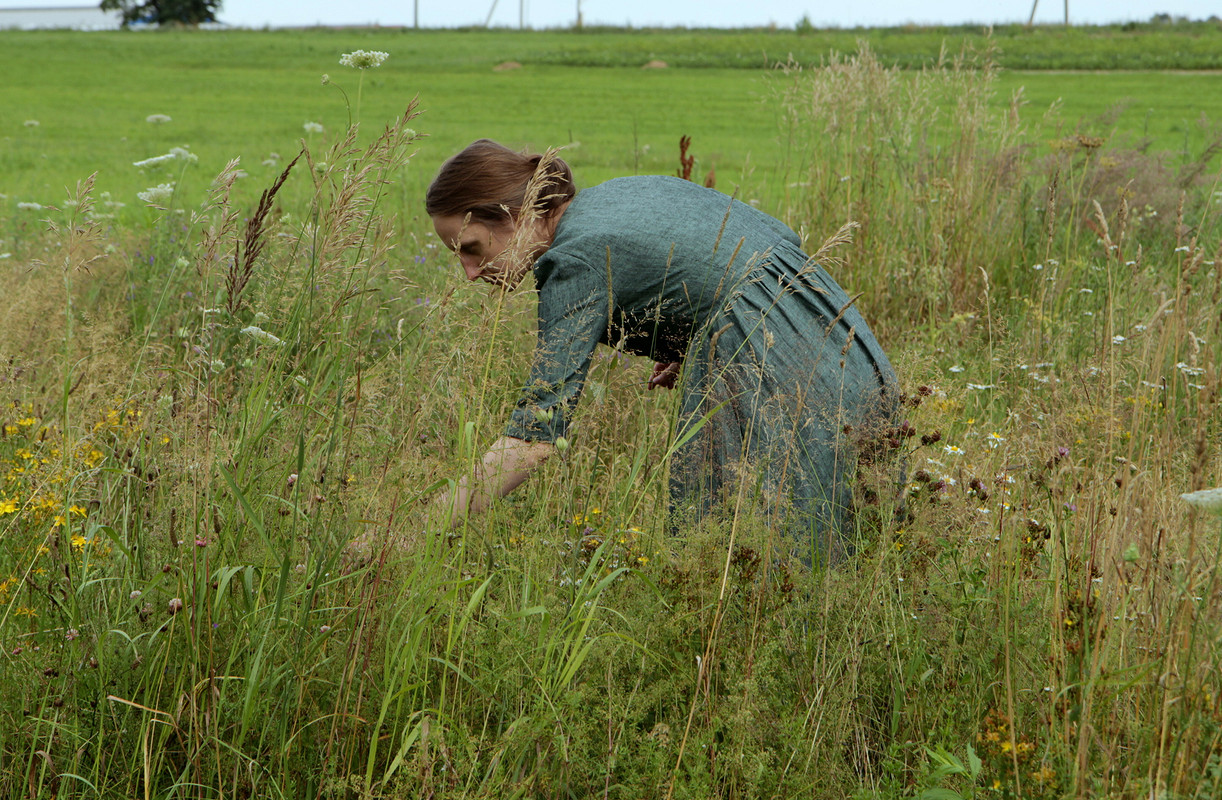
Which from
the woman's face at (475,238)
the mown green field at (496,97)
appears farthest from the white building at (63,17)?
the woman's face at (475,238)

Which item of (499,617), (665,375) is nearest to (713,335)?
(665,375)

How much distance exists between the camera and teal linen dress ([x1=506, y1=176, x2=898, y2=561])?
220 centimetres

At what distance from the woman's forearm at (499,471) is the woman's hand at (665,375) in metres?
0.71

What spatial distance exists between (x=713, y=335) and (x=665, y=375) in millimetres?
489

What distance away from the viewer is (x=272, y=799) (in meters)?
1.56

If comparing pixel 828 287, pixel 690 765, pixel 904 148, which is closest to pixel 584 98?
pixel 904 148

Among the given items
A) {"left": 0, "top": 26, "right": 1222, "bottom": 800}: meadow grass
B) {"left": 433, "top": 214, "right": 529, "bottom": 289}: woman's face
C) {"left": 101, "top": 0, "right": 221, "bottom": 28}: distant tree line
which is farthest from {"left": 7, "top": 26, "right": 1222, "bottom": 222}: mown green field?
{"left": 101, "top": 0, "right": 221, "bottom": 28}: distant tree line

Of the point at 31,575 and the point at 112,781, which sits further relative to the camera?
the point at 31,575

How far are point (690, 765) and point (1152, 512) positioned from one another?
0.79 meters

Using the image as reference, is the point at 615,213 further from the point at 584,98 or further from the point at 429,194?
the point at 584,98

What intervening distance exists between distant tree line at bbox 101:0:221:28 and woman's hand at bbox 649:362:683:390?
57.3 meters

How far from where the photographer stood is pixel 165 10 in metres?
52.5

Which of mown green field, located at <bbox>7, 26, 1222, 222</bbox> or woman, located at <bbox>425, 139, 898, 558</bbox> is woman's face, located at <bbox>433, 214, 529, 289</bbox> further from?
mown green field, located at <bbox>7, 26, 1222, 222</bbox>

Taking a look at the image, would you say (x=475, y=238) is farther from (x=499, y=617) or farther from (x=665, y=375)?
(x=499, y=617)
